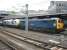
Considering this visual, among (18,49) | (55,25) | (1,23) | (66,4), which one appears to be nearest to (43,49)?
(18,49)

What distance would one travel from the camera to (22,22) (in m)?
39.4

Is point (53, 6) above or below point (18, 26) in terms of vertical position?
above

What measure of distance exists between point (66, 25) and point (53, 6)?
3551 centimetres

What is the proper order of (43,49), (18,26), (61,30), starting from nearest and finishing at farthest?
(43,49) → (61,30) → (18,26)

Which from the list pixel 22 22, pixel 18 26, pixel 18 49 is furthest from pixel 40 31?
pixel 18 49

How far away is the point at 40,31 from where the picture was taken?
108ft

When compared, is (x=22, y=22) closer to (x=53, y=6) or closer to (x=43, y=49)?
(x=43, y=49)

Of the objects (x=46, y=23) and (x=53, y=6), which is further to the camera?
(x=53, y=6)

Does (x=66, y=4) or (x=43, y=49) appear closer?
A: (x=43, y=49)

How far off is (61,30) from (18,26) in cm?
1564

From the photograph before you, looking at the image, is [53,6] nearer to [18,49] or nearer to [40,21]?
[40,21]

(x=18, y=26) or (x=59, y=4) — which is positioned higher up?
(x=59, y=4)

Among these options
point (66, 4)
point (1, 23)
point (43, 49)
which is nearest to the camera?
point (43, 49)

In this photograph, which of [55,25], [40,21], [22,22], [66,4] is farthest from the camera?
[66,4]
